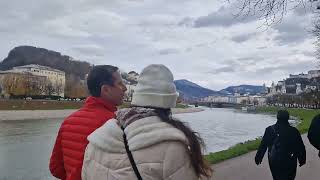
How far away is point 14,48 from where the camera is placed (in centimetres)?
13700

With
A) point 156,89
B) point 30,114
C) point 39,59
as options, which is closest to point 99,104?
point 156,89

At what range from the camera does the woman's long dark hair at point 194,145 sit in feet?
6.46

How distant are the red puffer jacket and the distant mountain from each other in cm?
12756

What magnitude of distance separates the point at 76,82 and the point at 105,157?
353ft

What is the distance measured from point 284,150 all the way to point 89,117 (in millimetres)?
3930

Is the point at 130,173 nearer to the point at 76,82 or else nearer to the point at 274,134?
the point at 274,134

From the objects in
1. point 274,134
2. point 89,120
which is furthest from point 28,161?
point 89,120

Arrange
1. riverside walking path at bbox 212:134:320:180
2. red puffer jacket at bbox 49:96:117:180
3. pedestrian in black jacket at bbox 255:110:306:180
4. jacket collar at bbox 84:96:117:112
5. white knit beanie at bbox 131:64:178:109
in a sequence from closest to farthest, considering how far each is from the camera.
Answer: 1. white knit beanie at bbox 131:64:178:109
2. red puffer jacket at bbox 49:96:117:180
3. jacket collar at bbox 84:96:117:112
4. pedestrian in black jacket at bbox 255:110:306:180
5. riverside walking path at bbox 212:134:320:180

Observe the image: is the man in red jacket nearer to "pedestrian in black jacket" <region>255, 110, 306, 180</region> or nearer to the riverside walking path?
"pedestrian in black jacket" <region>255, 110, 306, 180</region>

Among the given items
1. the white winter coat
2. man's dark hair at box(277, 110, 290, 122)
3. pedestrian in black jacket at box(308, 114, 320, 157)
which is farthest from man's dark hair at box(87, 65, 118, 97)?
man's dark hair at box(277, 110, 290, 122)

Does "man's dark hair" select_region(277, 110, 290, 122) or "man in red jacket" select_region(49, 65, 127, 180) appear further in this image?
"man's dark hair" select_region(277, 110, 290, 122)

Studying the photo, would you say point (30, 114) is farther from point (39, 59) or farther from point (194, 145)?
point (39, 59)

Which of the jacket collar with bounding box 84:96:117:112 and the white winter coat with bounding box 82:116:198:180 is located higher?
the jacket collar with bounding box 84:96:117:112

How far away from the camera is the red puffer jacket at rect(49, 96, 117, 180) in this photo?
280 centimetres
